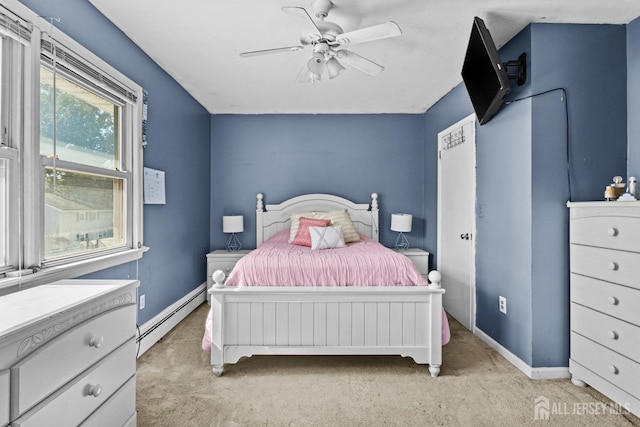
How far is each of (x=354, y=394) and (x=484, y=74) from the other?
7.53 ft

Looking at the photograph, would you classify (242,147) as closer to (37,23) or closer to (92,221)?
(92,221)

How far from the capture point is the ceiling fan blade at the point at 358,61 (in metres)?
2.26

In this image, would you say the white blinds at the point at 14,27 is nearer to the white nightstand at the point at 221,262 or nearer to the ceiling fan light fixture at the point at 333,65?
the ceiling fan light fixture at the point at 333,65

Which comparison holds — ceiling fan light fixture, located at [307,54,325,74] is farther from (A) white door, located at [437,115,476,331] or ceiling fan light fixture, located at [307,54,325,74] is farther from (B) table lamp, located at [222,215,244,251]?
(B) table lamp, located at [222,215,244,251]

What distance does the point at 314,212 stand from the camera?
4.05 meters

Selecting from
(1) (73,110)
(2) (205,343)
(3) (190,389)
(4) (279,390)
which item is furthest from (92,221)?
(4) (279,390)

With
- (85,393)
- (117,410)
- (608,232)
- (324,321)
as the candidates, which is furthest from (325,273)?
(608,232)

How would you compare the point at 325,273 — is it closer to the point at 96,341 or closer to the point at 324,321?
the point at 324,321

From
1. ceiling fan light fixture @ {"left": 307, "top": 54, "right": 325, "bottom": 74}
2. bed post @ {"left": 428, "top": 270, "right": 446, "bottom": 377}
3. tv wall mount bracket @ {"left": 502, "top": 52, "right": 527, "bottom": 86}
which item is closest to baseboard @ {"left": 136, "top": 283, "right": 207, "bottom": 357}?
bed post @ {"left": 428, "top": 270, "right": 446, "bottom": 377}

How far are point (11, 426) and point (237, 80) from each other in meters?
3.02

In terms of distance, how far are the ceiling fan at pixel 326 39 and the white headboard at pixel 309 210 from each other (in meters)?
1.97

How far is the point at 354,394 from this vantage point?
6.72 feet

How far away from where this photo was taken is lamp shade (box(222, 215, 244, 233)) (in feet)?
13.4

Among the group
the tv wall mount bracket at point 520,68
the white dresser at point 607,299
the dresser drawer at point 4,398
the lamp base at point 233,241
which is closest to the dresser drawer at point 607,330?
the white dresser at point 607,299
